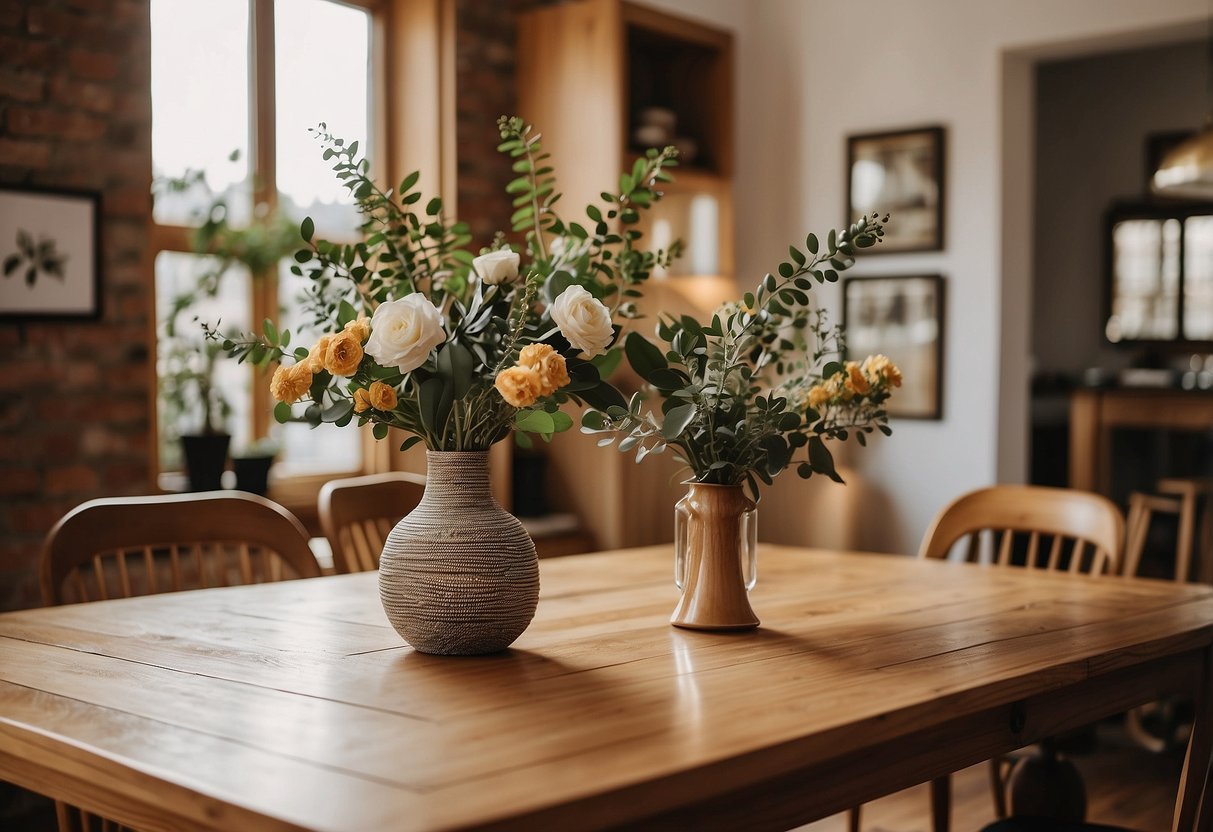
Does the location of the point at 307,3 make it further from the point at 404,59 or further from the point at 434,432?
the point at 434,432

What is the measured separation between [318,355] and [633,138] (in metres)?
3.13

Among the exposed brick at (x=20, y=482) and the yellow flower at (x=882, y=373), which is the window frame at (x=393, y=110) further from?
the yellow flower at (x=882, y=373)

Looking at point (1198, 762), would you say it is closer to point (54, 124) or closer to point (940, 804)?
point (940, 804)

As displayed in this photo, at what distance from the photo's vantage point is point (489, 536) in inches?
56.7

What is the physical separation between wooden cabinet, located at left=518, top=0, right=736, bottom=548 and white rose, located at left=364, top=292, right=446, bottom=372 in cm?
265

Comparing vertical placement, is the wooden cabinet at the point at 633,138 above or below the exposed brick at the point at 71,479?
above

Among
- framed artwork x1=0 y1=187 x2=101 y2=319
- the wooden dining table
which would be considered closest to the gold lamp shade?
the wooden dining table

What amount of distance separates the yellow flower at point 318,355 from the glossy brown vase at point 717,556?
50cm

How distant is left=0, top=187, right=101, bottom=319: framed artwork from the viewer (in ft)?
9.66

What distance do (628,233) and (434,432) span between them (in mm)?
405

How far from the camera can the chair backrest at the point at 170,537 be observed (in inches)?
75.0

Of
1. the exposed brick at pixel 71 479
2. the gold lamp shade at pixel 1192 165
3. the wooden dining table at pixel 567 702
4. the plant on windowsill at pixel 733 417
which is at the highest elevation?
the gold lamp shade at pixel 1192 165

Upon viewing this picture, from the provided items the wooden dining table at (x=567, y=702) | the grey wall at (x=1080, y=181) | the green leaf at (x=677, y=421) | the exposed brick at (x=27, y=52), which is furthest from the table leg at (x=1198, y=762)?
the grey wall at (x=1080, y=181)

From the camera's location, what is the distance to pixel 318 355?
1.43 meters
